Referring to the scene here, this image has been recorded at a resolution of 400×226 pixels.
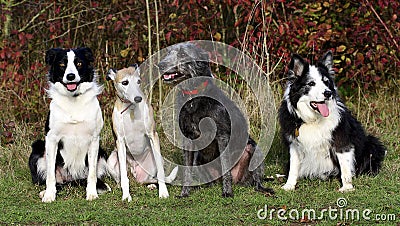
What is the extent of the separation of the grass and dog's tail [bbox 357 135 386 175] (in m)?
0.11

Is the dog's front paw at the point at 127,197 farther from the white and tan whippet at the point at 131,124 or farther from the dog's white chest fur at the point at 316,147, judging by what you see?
the dog's white chest fur at the point at 316,147

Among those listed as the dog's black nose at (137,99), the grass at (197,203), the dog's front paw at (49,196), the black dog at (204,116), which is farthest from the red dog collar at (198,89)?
the dog's front paw at (49,196)

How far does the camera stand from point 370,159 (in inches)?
223

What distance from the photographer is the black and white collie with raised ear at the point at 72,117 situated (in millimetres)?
5004

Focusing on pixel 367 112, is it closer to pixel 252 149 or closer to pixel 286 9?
pixel 286 9

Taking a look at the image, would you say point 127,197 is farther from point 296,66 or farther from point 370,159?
point 370,159

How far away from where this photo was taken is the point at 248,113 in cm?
697

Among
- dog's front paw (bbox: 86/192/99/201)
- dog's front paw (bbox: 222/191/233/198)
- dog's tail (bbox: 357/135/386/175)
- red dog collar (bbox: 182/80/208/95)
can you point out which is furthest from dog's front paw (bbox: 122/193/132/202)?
dog's tail (bbox: 357/135/386/175)

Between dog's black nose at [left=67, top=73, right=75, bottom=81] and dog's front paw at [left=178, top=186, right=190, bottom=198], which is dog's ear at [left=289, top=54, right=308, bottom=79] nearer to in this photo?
dog's front paw at [left=178, top=186, right=190, bottom=198]

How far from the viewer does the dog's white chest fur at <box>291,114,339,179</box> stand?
5273 millimetres

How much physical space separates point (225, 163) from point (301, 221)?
1043 millimetres

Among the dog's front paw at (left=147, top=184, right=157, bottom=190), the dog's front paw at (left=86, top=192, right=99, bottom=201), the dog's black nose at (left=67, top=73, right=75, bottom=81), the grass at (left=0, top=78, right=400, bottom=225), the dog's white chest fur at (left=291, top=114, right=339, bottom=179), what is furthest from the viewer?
the dog's front paw at (left=147, top=184, right=157, bottom=190)

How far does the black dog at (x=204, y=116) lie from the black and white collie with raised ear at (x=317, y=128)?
1.27 feet

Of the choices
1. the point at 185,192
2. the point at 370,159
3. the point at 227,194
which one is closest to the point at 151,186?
the point at 185,192
